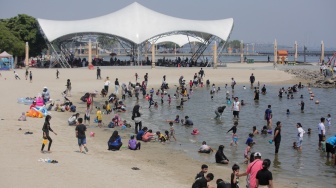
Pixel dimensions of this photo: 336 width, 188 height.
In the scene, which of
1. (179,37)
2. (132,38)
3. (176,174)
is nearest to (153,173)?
(176,174)

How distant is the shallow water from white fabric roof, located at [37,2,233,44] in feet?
65.7

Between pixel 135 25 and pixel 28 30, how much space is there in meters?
13.5

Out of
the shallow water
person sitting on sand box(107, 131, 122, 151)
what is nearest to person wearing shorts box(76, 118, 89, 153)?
person sitting on sand box(107, 131, 122, 151)

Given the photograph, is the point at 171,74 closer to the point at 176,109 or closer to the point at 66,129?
the point at 176,109

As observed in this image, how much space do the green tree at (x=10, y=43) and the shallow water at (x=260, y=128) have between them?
25.3m

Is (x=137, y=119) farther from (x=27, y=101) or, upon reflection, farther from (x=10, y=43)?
(x=10, y=43)

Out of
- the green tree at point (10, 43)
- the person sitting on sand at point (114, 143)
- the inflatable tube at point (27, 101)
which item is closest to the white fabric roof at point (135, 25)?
the green tree at point (10, 43)

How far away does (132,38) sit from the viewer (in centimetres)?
5731

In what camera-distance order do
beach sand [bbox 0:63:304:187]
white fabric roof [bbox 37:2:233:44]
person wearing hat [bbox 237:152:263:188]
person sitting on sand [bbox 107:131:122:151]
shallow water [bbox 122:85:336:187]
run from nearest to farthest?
person wearing hat [bbox 237:152:263:188] → beach sand [bbox 0:63:304:187] → shallow water [bbox 122:85:336:187] → person sitting on sand [bbox 107:131:122:151] → white fabric roof [bbox 37:2:233:44]

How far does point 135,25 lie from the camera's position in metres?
59.2

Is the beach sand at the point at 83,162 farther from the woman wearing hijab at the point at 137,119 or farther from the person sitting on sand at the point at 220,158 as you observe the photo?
the woman wearing hijab at the point at 137,119

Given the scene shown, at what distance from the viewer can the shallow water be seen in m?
14.1

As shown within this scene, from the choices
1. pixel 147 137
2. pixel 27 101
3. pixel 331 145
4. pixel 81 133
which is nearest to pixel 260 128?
pixel 147 137

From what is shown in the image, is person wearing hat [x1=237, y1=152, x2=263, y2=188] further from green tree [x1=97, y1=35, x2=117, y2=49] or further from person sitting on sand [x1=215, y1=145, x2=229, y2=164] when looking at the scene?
green tree [x1=97, y1=35, x2=117, y2=49]
